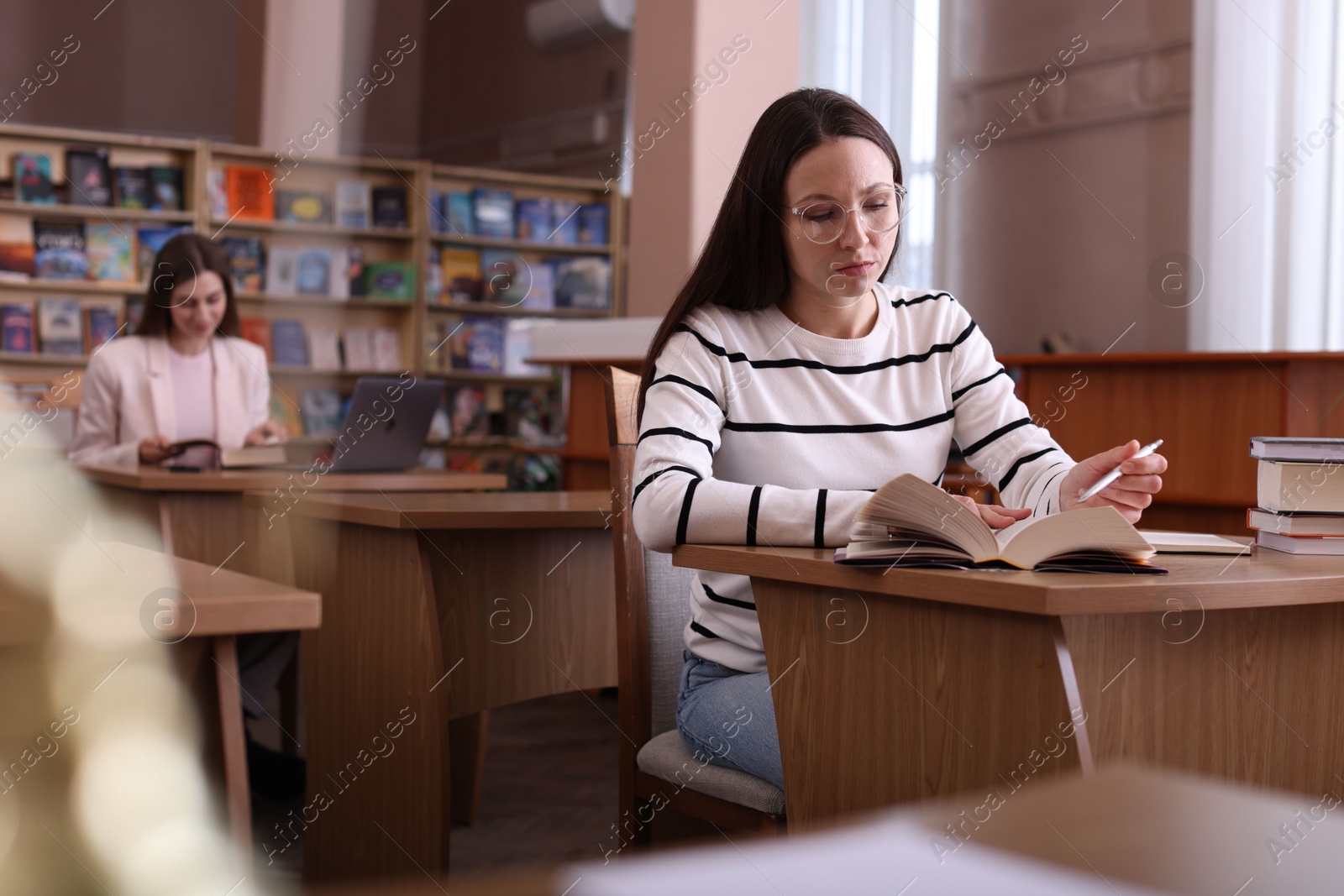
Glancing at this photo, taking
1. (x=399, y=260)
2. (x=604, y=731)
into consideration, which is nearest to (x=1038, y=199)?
(x=604, y=731)

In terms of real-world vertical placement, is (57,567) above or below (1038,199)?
below

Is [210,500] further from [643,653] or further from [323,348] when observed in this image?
[323,348]

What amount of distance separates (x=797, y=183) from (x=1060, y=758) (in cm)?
81

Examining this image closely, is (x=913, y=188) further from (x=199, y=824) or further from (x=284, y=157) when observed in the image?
(x=199, y=824)

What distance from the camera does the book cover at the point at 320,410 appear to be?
251 inches

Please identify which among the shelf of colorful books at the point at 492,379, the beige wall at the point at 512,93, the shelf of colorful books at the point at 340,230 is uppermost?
the beige wall at the point at 512,93

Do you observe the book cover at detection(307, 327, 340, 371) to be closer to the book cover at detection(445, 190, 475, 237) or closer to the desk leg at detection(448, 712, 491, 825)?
the book cover at detection(445, 190, 475, 237)

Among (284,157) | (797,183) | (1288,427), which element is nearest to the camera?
(797,183)

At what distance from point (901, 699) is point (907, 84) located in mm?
3868

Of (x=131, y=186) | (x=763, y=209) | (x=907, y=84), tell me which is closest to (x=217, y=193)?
(x=131, y=186)

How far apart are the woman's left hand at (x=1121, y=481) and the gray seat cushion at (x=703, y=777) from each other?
47 centimetres

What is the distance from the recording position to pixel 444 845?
1.88 m

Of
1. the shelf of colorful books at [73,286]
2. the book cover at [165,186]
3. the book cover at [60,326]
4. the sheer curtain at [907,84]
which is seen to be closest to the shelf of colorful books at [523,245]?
the book cover at [165,186]

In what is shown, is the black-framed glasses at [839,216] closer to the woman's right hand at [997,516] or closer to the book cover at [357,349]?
the woman's right hand at [997,516]
